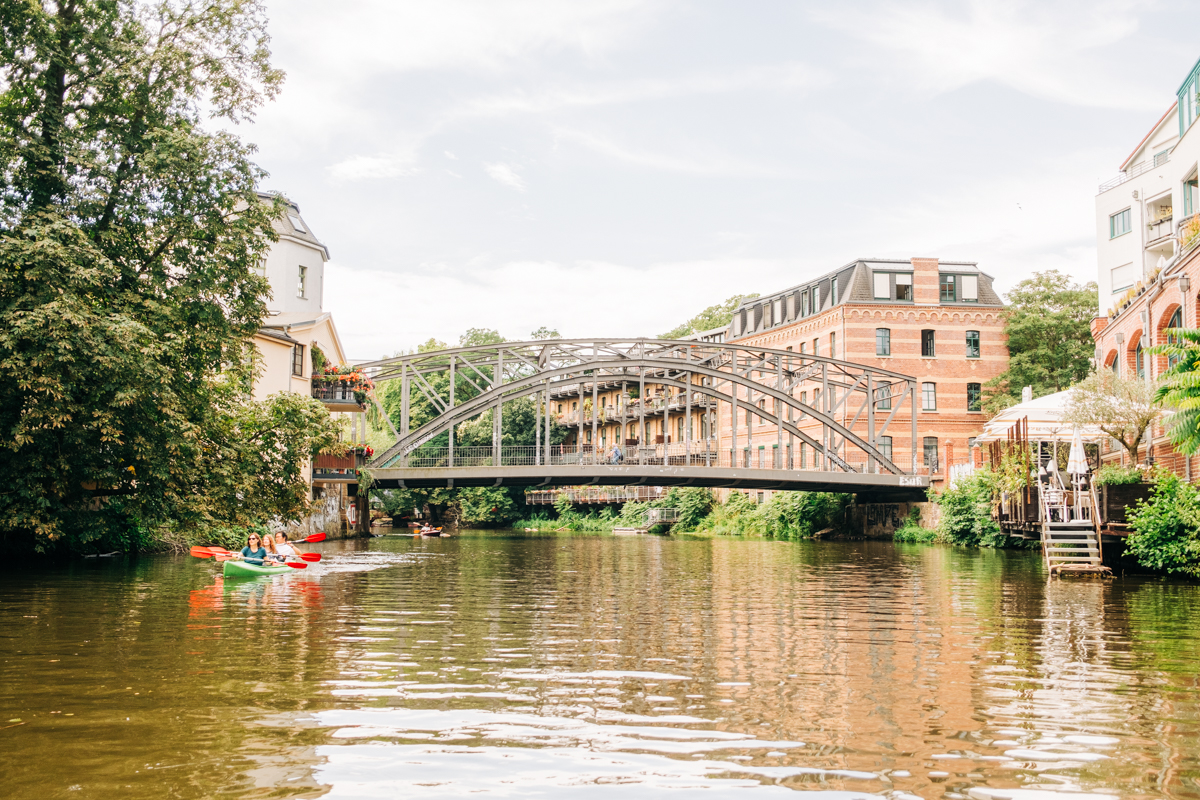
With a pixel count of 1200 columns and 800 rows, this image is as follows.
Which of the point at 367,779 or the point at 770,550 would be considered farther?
the point at 770,550

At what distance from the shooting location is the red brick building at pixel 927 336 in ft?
165

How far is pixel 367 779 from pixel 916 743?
11.3 ft

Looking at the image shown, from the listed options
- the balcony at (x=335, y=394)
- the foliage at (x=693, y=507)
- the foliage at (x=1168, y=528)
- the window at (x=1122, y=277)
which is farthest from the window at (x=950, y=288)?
the foliage at (x=1168, y=528)

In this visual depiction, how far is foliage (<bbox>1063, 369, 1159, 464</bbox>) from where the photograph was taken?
984 inches

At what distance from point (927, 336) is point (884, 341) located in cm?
239

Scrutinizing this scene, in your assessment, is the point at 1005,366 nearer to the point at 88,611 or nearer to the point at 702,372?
the point at 702,372

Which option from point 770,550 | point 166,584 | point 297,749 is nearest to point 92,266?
point 166,584

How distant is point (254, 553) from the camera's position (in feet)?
67.3

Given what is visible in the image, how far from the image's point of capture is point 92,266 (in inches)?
813

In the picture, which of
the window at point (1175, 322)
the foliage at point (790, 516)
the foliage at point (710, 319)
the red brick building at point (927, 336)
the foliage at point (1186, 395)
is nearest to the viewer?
the foliage at point (1186, 395)

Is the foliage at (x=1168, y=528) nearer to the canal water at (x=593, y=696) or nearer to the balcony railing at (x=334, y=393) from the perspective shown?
the canal water at (x=593, y=696)

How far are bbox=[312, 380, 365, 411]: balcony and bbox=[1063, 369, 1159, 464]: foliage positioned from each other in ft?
84.4

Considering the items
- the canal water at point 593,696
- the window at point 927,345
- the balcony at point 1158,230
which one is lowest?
the canal water at point 593,696

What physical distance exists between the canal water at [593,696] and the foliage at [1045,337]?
34.5 meters
